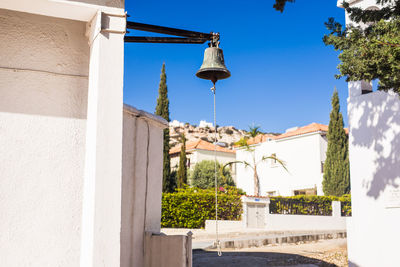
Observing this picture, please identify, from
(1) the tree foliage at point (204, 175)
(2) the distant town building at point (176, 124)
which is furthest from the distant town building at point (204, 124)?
(1) the tree foliage at point (204, 175)

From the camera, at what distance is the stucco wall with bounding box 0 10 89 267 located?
387cm

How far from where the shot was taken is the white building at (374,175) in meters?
9.71

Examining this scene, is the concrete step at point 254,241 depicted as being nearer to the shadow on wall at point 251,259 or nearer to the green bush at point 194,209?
the shadow on wall at point 251,259

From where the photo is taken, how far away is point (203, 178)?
136 feet

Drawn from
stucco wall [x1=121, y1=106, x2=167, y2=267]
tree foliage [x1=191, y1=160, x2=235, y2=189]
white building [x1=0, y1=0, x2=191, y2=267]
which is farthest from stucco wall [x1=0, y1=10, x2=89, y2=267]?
tree foliage [x1=191, y1=160, x2=235, y2=189]

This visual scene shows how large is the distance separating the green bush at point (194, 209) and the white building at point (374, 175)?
1301 centimetres

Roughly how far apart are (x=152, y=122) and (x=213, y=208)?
18.0 meters

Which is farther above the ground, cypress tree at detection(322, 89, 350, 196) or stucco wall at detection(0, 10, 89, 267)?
cypress tree at detection(322, 89, 350, 196)

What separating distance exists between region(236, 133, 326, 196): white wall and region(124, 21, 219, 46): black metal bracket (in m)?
31.3

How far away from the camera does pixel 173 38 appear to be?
5836 millimetres

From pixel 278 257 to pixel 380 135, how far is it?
208 inches

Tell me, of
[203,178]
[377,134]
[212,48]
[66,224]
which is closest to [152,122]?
[212,48]

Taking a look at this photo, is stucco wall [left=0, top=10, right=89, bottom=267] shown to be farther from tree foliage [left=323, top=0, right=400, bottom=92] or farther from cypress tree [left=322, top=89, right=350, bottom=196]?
cypress tree [left=322, top=89, right=350, bottom=196]

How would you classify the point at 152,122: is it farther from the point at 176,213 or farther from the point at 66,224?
the point at 176,213
